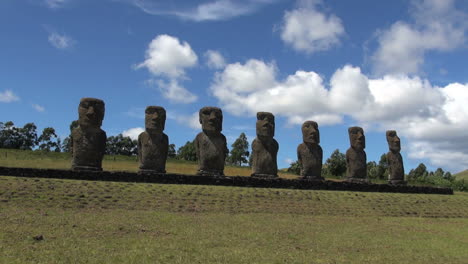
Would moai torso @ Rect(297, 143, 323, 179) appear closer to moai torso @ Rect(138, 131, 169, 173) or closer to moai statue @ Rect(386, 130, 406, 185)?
moai statue @ Rect(386, 130, 406, 185)

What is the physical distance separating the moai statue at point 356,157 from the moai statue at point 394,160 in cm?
239

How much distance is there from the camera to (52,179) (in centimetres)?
1439

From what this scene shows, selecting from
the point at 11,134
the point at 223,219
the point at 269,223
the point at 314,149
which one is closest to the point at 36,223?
the point at 223,219

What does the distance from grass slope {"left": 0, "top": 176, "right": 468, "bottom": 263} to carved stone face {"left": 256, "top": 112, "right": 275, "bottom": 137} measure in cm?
455

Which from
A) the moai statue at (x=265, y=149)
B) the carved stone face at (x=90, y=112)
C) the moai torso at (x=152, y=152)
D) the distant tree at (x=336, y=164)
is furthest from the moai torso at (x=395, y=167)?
the distant tree at (x=336, y=164)

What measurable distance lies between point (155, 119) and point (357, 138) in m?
11.0

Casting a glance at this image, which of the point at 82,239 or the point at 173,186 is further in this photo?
the point at 173,186

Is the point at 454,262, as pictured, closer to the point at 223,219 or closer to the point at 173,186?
the point at 223,219

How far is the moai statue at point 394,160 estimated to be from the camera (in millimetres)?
24969

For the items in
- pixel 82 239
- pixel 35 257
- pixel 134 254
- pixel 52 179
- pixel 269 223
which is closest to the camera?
pixel 35 257

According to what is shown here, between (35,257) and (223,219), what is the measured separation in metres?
5.52

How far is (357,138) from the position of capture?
23.7 meters

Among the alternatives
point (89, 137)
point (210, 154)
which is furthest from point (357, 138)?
point (89, 137)

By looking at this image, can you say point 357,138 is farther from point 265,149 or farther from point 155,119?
point 155,119
